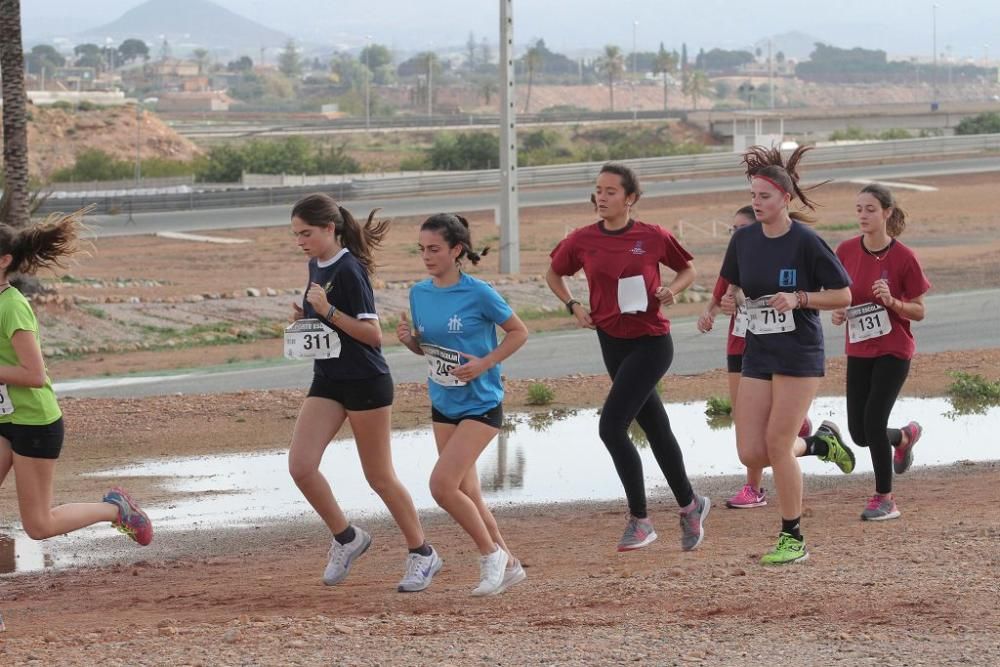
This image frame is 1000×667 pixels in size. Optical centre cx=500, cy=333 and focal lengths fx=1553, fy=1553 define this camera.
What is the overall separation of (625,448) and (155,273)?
94.5 feet

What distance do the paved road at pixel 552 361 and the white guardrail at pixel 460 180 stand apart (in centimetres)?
2747

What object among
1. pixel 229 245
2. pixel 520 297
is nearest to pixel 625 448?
pixel 520 297

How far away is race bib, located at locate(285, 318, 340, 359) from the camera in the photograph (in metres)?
7.25

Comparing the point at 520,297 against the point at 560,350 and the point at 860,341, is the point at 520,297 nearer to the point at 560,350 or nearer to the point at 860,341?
the point at 560,350

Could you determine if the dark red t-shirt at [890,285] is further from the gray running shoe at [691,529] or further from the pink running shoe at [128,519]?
the pink running shoe at [128,519]

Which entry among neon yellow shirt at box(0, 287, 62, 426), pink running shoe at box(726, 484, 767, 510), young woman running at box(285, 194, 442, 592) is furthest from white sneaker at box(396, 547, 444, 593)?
pink running shoe at box(726, 484, 767, 510)

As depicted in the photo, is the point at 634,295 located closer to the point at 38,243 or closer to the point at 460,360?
the point at 460,360

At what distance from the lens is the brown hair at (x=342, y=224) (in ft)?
23.8

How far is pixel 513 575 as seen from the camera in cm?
735

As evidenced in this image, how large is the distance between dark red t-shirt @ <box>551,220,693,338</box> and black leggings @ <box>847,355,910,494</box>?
1498mm

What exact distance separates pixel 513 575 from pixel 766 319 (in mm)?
1739

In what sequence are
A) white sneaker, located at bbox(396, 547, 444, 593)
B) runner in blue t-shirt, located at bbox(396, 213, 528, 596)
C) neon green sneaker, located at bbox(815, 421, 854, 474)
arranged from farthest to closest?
1. neon green sneaker, located at bbox(815, 421, 854, 474)
2. white sneaker, located at bbox(396, 547, 444, 593)
3. runner in blue t-shirt, located at bbox(396, 213, 528, 596)

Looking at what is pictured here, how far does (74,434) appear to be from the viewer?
44.5 ft

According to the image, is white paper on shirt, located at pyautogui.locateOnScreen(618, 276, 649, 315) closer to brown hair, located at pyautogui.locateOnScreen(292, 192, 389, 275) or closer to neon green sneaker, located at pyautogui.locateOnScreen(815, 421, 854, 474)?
brown hair, located at pyautogui.locateOnScreen(292, 192, 389, 275)
